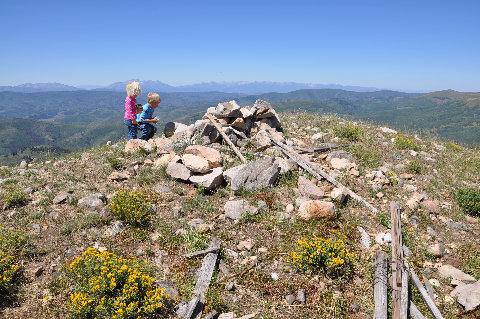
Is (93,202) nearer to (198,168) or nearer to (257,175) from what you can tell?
(198,168)

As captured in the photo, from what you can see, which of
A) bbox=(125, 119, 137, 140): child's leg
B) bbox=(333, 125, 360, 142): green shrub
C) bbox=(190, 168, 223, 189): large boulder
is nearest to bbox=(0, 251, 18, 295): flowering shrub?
bbox=(190, 168, 223, 189): large boulder

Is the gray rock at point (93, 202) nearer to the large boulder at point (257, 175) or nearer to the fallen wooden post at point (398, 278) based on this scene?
the large boulder at point (257, 175)

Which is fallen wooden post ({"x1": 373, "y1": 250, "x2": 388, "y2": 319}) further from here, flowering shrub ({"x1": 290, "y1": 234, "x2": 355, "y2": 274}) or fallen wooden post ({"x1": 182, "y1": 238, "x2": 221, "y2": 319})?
fallen wooden post ({"x1": 182, "y1": 238, "x2": 221, "y2": 319})

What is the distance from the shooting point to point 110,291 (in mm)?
5434

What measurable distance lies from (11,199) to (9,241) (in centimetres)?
249

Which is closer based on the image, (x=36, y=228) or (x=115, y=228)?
(x=36, y=228)

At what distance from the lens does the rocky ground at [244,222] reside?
6043 mm

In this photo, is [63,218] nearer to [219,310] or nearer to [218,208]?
[218,208]

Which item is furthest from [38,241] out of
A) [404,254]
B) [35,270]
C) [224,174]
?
[404,254]

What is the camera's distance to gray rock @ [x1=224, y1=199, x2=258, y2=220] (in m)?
8.47

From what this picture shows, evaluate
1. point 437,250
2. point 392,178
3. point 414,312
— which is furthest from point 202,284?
point 392,178

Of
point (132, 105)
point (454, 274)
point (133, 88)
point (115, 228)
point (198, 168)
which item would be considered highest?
point (133, 88)

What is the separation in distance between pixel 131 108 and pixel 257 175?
714 centimetres

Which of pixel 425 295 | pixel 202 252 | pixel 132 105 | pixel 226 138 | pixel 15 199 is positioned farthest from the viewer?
pixel 226 138
